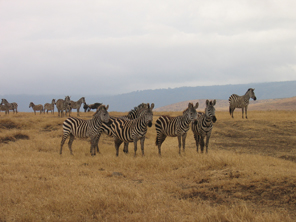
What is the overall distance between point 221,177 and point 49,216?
5.06 metres

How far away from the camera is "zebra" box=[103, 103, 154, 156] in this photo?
1238cm

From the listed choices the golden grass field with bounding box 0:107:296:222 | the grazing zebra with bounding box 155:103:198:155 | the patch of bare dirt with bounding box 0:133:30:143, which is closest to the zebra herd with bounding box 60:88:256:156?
the grazing zebra with bounding box 155:103:198:155

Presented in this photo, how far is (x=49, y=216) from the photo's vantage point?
606 cm

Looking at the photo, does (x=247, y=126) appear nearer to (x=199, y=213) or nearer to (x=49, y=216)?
(x=199, y=213)

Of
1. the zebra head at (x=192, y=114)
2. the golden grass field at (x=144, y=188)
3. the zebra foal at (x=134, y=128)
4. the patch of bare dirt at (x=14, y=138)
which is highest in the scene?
the zebra head at (x=192, y=114)

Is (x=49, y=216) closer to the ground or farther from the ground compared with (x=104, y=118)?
closer to the ground

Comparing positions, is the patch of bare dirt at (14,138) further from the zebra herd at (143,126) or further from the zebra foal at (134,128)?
the zebra foal at (134,128)

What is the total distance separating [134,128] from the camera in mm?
12492

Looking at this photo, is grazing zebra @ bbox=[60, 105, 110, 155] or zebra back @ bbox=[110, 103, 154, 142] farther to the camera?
grazing zebra @ bbox=[60, 105, 110, 155]

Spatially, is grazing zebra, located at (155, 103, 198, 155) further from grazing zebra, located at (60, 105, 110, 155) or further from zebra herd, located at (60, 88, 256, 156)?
grazing zebra, located at (60, 105, 110, 155)

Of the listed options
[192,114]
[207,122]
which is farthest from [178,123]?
A: [207,122]

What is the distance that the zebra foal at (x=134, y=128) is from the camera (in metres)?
12.4

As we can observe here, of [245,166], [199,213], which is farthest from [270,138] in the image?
[199,213]

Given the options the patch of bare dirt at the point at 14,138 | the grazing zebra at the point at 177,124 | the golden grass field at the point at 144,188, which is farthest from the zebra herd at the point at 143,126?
the patch of bare dirt at the point at 14,138
